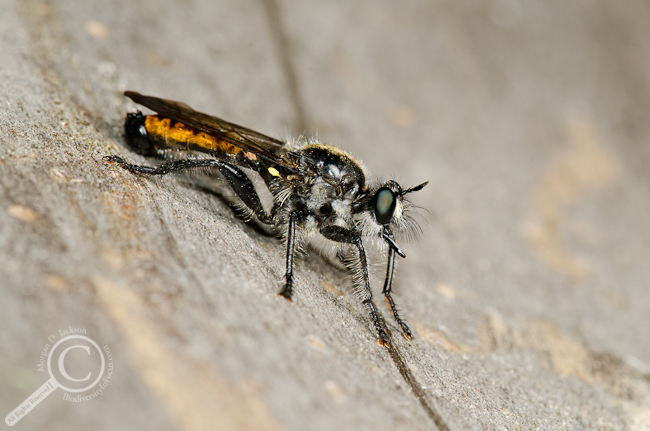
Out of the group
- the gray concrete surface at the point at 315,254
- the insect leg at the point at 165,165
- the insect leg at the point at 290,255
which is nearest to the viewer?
the gray concrete surface at the point at 315,254

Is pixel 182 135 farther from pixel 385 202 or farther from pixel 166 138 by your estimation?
pixel 385 202

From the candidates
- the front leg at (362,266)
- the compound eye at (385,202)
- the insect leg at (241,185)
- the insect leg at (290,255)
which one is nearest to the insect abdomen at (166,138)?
the insect leg at (241,185)

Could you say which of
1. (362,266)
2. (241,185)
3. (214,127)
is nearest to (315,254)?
(362,266)

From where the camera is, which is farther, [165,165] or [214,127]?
[214,127]

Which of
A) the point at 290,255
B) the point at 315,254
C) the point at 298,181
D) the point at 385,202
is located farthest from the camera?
the point at 315,254

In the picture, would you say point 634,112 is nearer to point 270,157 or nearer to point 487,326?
point 487,326

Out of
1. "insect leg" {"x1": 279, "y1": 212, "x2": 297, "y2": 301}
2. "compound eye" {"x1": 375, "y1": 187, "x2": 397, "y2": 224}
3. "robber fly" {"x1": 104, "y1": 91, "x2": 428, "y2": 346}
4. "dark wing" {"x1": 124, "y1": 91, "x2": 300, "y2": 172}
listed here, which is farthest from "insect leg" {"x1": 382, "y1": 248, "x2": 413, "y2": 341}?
"dark wing" {"x1": 124, "y1": 91, "x2": 300, "y2": 172}

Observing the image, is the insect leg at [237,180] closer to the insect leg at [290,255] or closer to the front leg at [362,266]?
the insect leg at [290,255]
